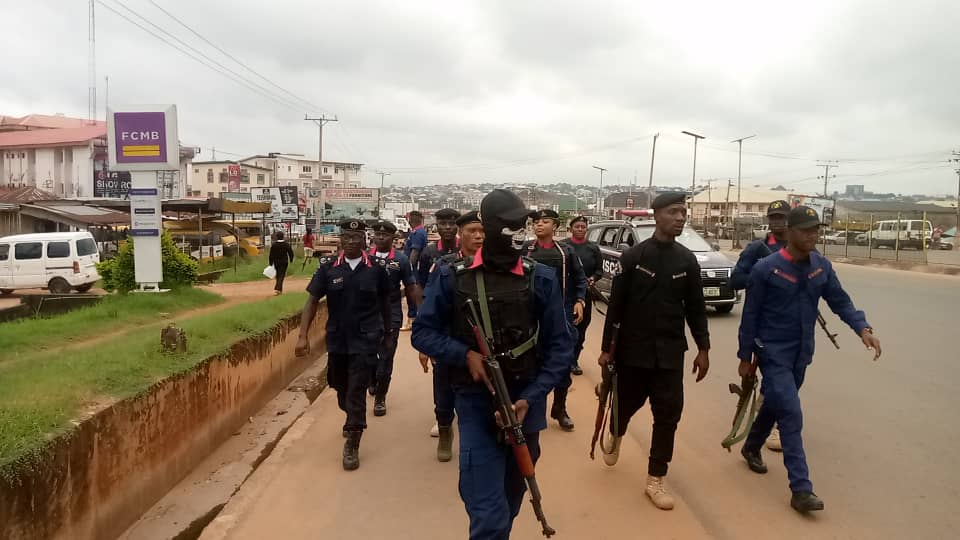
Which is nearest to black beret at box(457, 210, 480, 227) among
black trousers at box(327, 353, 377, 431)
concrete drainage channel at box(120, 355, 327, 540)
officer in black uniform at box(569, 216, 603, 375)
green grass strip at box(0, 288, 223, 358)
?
black trousers at box(327, 353, 377, 431)

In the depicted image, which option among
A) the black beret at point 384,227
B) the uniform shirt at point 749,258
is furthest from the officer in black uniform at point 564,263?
the black beret at point 384,227

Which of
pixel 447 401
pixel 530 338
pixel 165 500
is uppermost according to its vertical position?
pixel 530 338

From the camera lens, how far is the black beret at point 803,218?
3.88 metres

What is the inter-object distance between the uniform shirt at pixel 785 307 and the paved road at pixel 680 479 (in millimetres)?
895

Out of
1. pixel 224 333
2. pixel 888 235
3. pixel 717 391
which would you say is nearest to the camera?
pixel 224 333

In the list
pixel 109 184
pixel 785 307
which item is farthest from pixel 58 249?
pixel 109 184

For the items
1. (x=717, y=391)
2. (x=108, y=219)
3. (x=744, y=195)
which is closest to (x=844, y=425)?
(x=717, y=391)

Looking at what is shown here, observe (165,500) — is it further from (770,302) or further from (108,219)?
(108,219)

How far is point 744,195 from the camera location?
90938mm

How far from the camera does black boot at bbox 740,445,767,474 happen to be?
429cm

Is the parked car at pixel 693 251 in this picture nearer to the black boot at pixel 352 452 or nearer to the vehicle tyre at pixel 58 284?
the black boot at pixel 352 452

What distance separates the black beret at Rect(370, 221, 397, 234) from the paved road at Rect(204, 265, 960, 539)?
179 cm

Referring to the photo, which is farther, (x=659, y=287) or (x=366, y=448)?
(x=366, y=448)

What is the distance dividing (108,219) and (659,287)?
22.6 m
